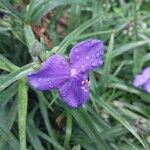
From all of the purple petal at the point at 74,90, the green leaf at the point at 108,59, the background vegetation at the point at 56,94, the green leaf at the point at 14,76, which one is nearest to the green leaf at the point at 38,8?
the background vegetation at the point at 56,94

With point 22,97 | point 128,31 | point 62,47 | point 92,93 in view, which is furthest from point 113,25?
point 22,97

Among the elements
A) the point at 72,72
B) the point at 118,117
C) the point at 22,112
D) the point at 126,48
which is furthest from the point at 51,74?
the point at 126,48

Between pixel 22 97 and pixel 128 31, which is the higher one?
pixel 22 97

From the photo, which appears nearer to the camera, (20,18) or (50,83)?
(50,83)

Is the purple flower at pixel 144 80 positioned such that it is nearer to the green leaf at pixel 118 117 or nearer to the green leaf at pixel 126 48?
the green leaf at pixel 126 48

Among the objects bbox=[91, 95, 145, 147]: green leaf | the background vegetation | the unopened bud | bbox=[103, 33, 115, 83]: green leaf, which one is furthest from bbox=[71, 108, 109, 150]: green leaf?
bbox=[103, 33, 115, 83]: green leaf

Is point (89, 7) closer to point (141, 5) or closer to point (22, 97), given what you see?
point (141, 5)
